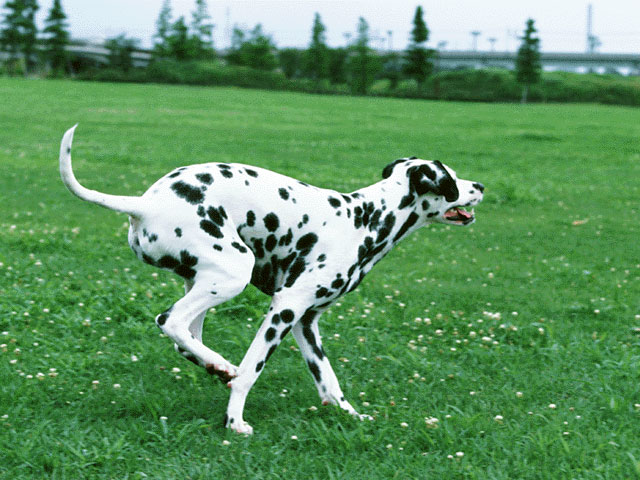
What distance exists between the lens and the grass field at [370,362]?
4.31 metres

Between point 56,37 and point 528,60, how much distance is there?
51225 millimetres

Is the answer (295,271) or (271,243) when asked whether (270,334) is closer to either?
(295,271)

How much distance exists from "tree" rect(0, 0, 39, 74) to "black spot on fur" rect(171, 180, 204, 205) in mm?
90863

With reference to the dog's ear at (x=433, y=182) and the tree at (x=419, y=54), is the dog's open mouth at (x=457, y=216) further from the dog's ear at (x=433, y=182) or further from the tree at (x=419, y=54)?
the tree at (x=419, y=54)

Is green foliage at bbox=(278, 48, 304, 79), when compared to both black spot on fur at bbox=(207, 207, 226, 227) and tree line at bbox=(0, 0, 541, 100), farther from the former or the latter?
black spot on fur at bbox=(207, 207, 226, 227)

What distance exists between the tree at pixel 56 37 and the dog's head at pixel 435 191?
3459 inches

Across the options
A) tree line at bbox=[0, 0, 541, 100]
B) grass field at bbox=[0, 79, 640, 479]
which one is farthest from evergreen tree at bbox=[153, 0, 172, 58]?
grass field at bbox=[0, 79, 640, 479]

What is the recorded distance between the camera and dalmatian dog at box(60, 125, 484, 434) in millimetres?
4258

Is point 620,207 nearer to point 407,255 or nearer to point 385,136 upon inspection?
point 407,255

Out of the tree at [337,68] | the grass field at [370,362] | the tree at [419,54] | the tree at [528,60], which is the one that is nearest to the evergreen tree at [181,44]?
the tree at [337,68]

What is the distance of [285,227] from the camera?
457 cm

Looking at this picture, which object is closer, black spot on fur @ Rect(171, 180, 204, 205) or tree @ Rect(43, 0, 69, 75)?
black spot on fur @ Rect(171, 180, 204, 205)

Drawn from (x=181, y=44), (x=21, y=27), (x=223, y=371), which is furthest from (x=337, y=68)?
(x=223, y=371)

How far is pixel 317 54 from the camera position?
84.6 m
